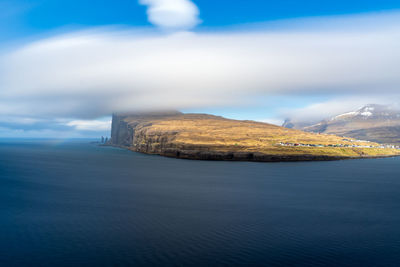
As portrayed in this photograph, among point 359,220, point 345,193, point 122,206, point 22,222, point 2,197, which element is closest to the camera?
point 22,222

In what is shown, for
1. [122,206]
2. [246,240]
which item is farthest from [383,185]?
[122,206]

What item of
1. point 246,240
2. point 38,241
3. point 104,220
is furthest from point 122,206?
point 246,240

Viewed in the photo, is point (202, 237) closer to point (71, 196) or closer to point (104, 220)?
point (104, 220)

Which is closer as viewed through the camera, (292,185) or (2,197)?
(2,197)

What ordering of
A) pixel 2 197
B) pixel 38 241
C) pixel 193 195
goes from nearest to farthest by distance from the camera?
pixel 38 241 → pixel 2 197 → pixel 193 195

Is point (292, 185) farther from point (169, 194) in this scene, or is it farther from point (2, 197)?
point (2, 197)

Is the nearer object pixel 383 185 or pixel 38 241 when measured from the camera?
pixel 38 241

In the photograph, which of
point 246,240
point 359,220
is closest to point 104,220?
point 246,240

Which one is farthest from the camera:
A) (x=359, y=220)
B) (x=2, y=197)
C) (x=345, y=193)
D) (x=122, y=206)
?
(x=345, y=193)

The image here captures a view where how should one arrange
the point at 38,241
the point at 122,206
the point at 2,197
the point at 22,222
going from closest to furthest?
1. the point at 38,241
2. the point at 22,222
3. the point at 122,206
4. the point at 2,197
